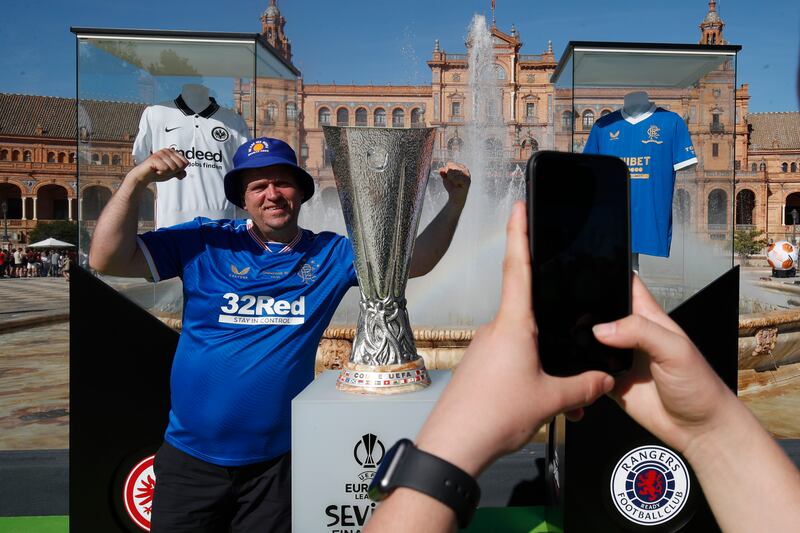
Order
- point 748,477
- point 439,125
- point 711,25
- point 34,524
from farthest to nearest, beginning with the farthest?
point 711,25, point 439,125, point 34,524, point 748,477

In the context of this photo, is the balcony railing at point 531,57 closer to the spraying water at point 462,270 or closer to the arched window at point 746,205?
the arched window at point 746,205

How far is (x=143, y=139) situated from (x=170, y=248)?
1307mm

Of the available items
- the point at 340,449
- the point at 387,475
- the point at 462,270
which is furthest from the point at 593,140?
the point at 462,270

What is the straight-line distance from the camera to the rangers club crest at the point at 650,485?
2.09 meters

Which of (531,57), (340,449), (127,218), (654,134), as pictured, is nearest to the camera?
(340,449)

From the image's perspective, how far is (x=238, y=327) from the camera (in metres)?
1.62

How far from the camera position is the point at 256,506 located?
1634mm

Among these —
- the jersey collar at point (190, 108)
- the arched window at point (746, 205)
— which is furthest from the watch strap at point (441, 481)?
the arched window at point (746, 205)

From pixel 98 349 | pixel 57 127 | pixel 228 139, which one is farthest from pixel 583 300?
pixel 57 127

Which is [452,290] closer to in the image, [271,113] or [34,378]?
[271,113]

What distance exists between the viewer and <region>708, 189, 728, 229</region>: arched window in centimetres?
304

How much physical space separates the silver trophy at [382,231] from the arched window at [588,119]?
5.89ft

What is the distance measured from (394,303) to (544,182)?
1011 millimetres

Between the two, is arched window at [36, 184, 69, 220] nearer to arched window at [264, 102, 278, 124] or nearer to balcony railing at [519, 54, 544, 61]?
balcony railing at [519, 54, 544, 61]
